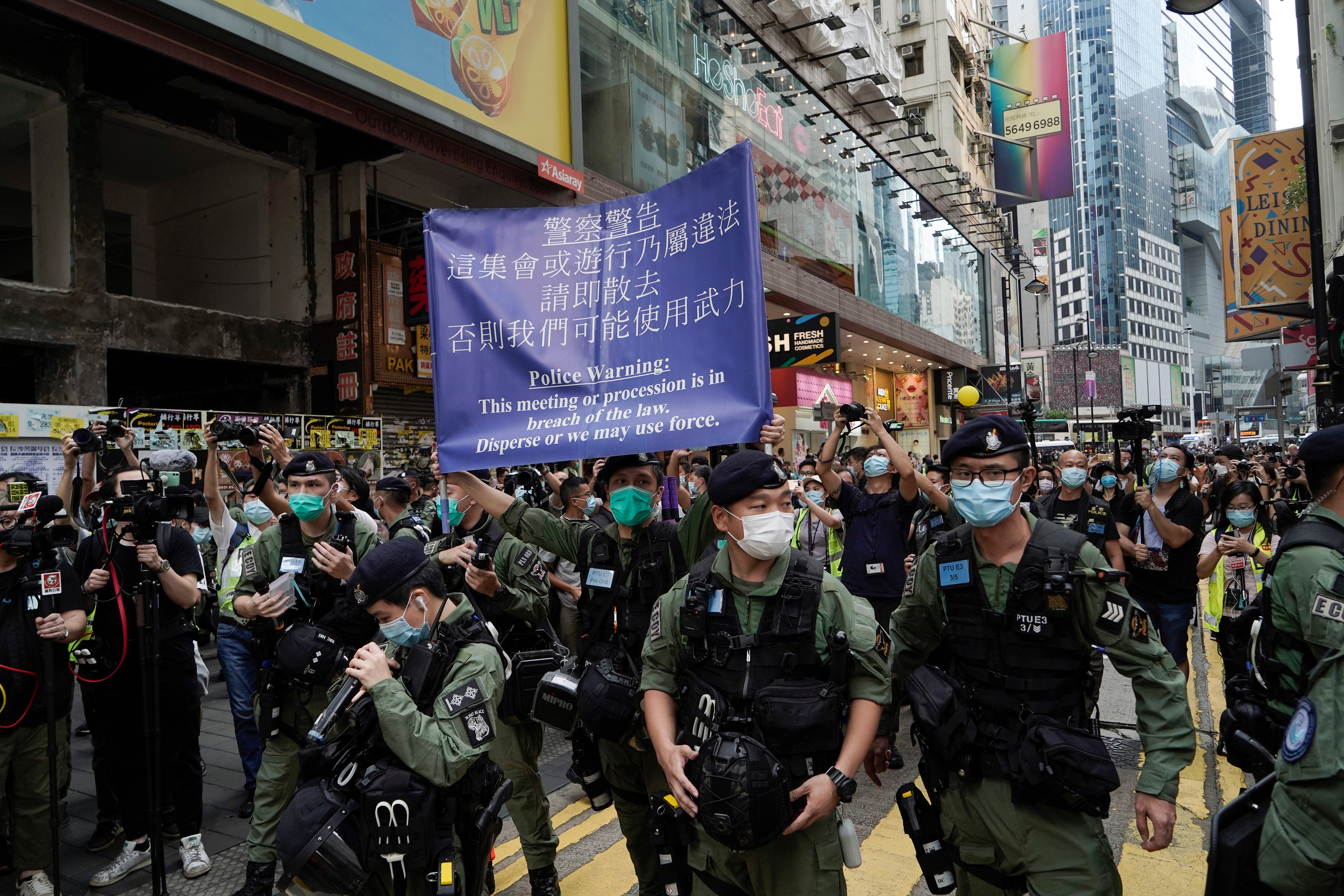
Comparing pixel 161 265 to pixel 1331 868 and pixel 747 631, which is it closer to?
pixel 747 631

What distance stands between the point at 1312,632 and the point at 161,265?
17.8m

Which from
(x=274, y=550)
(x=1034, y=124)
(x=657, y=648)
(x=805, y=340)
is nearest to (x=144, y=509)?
(x=274, y=550)

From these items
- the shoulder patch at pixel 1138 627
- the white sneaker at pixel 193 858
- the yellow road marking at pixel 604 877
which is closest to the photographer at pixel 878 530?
the yellow road marking at pixel 604 877

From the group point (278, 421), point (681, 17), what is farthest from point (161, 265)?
point (681, 17)

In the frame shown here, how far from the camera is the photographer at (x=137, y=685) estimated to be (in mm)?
4566

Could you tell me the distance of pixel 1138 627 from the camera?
2.68 meters

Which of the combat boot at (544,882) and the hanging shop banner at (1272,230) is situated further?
the hanging shop banner at (1272,230)

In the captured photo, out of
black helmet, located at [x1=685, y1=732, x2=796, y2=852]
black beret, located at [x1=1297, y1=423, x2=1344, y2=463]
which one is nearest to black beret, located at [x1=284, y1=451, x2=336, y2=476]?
black helmet, located at [x1=685, y1=732, x2=796, y2=852]

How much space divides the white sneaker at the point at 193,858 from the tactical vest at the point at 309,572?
1.44 metres

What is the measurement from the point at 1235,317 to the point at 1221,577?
20065mm

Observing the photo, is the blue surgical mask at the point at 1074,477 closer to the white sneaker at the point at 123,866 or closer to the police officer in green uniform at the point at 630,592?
the police officer in green uniform at the point at 630,592

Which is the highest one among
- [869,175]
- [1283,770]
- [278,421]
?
[869,175]

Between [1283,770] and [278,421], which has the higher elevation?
[278,421]

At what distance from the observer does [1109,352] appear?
69688mm
